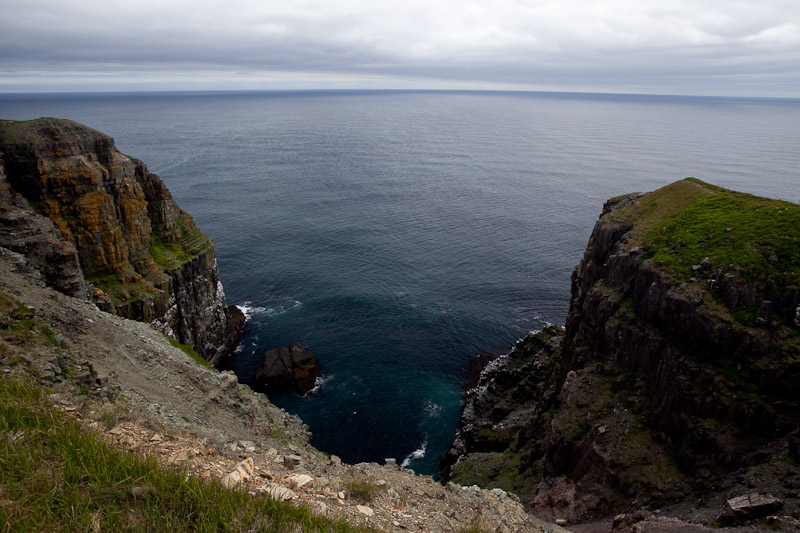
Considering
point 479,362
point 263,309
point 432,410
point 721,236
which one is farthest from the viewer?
point 263,309

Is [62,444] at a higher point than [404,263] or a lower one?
higher

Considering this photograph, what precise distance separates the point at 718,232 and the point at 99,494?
51074mm

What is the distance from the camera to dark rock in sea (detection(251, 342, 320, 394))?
69250 mm

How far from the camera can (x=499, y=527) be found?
955 inches

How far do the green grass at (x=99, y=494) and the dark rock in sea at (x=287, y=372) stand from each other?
2133 inches

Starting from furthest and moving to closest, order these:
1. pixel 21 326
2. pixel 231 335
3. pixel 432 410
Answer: pixel 231 335 < pixel 432 410 < pixel 21 326

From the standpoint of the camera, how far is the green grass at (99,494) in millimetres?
12789

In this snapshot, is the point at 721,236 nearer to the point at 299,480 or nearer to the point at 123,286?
the point at 299,480

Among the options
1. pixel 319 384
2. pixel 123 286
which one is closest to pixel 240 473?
pixel 319 384

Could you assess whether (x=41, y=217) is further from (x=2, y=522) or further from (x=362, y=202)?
(x=362, y=202)

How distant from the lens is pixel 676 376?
3912 centimetres

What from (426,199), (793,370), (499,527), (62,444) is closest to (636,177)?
(426,199)

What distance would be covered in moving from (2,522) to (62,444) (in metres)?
3.56

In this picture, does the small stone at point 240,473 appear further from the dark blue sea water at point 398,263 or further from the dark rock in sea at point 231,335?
the dark rock in sea at point 231,335
